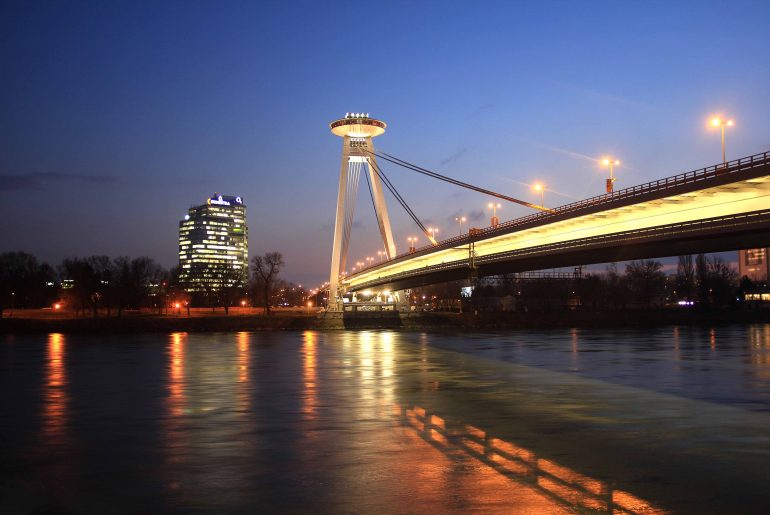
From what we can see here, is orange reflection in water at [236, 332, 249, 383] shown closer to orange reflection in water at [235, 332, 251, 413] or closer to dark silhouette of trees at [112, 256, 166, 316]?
orange reflection in water at [235, 332, 251, 413]

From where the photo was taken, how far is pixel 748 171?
132 ft

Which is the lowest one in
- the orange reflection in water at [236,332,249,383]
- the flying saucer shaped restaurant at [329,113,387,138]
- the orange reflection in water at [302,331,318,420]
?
the orange reflection in water at [302,331,318,420]

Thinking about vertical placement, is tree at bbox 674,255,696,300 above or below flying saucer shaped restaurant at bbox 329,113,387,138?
below

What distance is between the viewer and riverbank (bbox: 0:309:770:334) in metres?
74.1

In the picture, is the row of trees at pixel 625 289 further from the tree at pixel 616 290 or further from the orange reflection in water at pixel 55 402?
the orange reflection in water at pixel 55 402

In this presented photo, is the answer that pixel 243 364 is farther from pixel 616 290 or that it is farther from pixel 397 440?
pixel 616 290

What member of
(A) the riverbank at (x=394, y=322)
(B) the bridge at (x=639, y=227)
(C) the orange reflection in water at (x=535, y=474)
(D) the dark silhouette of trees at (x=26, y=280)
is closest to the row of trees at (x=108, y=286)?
(D) the dark silhouette of trees at (x=26, y=280)

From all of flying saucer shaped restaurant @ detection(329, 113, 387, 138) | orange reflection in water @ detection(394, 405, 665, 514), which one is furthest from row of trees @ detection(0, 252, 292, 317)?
orange reflection in water @ detection(394, 405, 665, 514)

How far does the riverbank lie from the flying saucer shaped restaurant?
1363 inches

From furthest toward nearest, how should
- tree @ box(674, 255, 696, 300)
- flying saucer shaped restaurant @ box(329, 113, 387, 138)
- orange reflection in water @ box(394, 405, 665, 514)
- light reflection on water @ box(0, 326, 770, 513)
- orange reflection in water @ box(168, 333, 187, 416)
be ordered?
tree @ box(674, 255, 696, 300)
flying saucer shaped restaurant @ box(329, 113, 387, 138)
orange reflection in water @ box(168, 333, 187, 416)
light reflection on water @ box(0, 326, 770, 513)
orange reflection in water @ box(394, 405, 665, 514)

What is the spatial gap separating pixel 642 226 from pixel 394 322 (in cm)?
3915

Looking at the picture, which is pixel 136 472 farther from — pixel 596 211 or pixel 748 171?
pixel 596 211

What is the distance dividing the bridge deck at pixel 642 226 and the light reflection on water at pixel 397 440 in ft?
52.0

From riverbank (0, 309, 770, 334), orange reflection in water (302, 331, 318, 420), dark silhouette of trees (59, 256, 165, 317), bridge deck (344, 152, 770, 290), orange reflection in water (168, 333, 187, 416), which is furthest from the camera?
dark silhouette of trees (59, 256, 165, 317)
